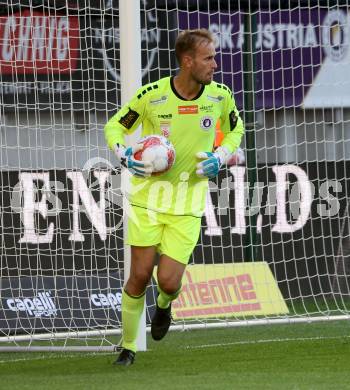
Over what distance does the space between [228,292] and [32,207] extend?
202 cm

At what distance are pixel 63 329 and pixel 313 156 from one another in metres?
3.50

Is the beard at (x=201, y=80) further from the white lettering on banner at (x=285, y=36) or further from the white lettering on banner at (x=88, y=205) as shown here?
the white lettering on banner at (x=285, y=36)

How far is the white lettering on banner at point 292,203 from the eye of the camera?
464 inches

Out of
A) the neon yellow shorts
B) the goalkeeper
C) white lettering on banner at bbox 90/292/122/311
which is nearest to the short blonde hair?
the goalkeeper

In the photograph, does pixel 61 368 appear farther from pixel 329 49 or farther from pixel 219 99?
pixel 329 49

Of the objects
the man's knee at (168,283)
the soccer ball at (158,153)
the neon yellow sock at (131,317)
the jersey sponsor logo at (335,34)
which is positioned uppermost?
the jersey sponsor logo at (335,34)

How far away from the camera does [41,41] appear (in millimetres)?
10578

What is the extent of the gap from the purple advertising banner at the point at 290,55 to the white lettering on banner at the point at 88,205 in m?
1.72

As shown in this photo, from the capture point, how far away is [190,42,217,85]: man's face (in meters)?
7.22

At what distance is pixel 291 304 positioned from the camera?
38.0ft

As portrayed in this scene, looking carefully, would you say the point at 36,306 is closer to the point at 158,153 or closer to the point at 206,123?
the point at 206,123

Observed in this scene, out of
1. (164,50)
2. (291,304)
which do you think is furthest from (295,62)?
(291,304)

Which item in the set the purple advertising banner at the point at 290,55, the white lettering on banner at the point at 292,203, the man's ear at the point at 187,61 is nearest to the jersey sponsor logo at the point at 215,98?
the man's ear at the point at 187,61

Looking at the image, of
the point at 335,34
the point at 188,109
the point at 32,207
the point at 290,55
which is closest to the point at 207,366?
the point at 188,109
